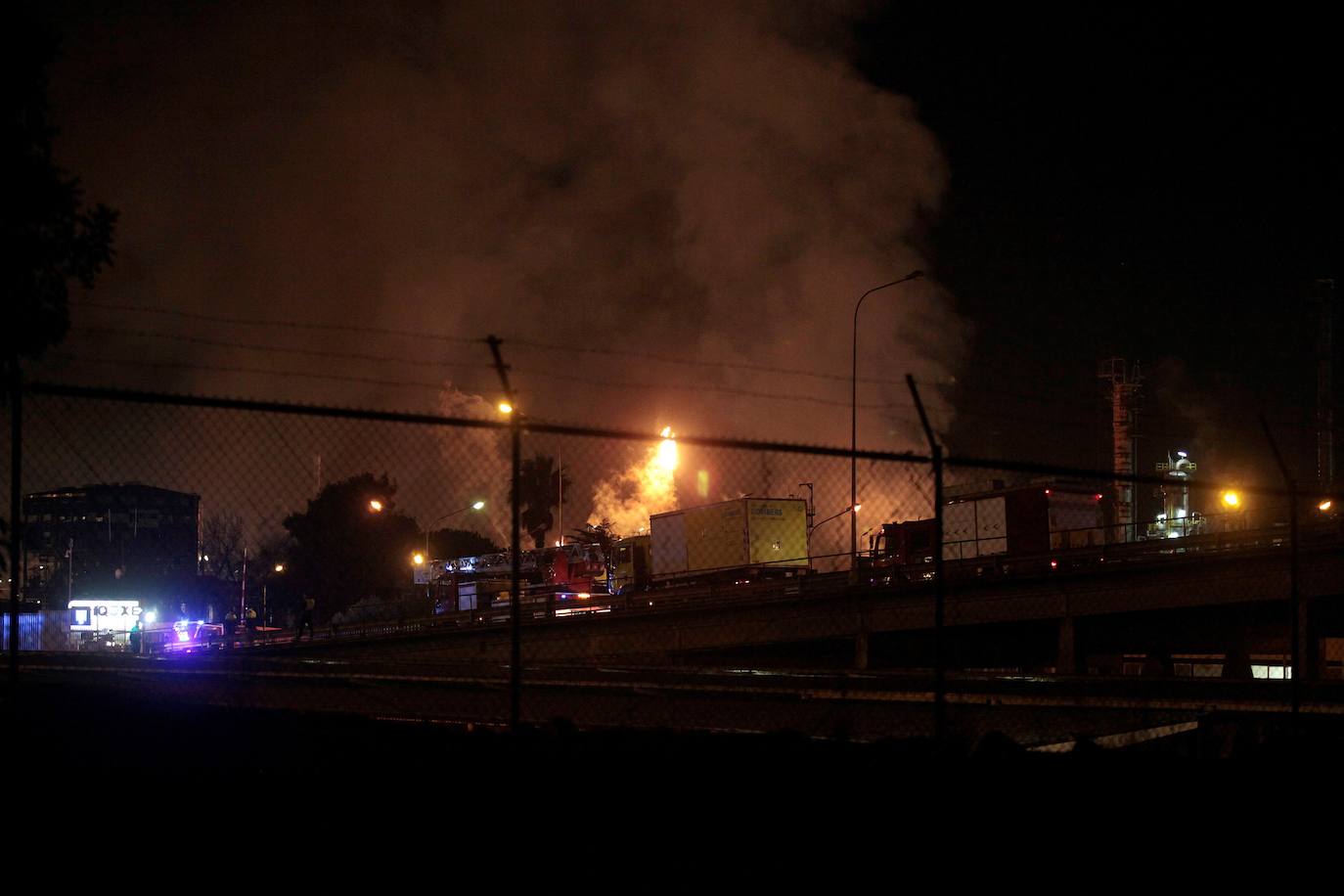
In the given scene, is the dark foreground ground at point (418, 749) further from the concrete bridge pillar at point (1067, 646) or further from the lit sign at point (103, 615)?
the lit sign at point (103, 615)

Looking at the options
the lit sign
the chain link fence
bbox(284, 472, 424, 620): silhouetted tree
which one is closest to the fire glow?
the chain link fence

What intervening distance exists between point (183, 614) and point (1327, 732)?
2929 inches

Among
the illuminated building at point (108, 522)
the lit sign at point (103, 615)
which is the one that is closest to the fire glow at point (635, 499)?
the lit sign at point (103, 615)

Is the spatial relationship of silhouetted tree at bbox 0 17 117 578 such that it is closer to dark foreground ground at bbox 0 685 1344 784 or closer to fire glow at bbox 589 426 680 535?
dark foreground ground at bbox 0 685 1344 784

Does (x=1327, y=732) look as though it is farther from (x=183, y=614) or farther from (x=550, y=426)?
(x=183, y=614)

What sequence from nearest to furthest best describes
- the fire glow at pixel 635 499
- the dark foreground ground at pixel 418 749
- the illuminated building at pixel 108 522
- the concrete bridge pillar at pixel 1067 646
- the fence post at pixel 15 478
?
the fence post at pixel 15 478 → the dark foreground ground at pixel 418 749 → the illuminated building at pixel 108 522 → the concrete bridge pillar at pixel 1067 646 → the fire glow at pixel 635 499

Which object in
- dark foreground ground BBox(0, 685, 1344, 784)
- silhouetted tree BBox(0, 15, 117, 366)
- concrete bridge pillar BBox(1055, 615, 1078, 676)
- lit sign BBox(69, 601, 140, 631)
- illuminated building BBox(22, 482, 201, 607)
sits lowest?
lit sign BBox(69, 601, 140, 631)

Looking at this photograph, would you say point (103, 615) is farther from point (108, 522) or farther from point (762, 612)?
point (108, 522)

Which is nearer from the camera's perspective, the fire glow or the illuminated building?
the illuminated building

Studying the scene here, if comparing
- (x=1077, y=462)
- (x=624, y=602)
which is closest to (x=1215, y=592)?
(x=624, y=602)

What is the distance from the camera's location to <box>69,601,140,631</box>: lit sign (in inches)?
2178

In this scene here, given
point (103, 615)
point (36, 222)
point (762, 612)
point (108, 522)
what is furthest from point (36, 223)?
point (103, 615)

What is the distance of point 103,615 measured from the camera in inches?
2231

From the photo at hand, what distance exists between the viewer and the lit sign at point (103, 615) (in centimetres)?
5531
